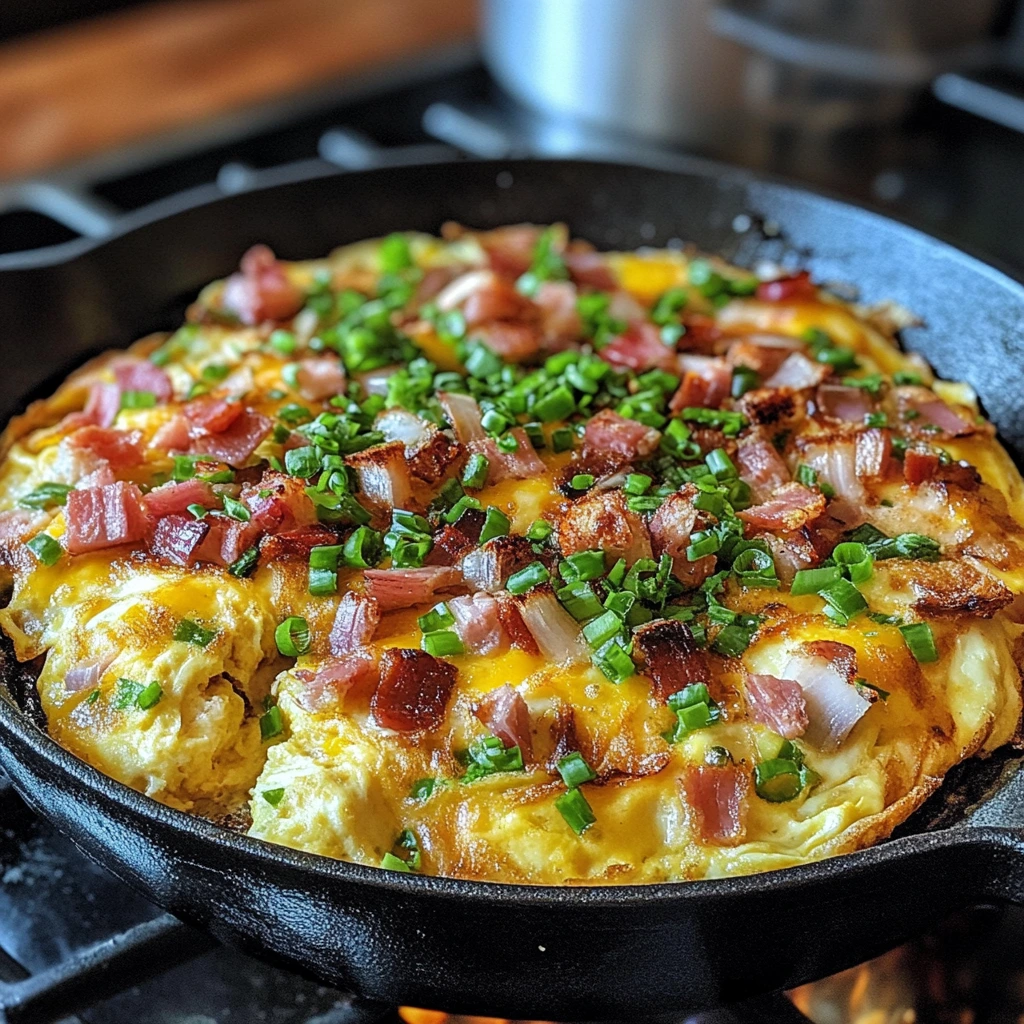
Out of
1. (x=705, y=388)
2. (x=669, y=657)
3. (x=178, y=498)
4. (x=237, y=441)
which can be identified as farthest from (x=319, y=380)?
(x=669, y=657)

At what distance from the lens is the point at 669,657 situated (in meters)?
2.00

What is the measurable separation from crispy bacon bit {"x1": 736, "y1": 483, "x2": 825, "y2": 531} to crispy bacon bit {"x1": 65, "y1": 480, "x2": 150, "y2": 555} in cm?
111

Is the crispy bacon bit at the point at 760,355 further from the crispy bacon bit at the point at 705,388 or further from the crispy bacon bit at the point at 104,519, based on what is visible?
the crispy bacon bit at the point at 104,519

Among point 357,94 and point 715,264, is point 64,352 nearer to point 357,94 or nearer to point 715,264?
point 715,264

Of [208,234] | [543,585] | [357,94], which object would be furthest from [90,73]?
[543,585]

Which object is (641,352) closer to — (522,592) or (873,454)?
(873,454)

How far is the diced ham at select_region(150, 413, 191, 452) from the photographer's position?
8.05 feet

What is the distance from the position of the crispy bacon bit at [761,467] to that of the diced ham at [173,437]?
111cm

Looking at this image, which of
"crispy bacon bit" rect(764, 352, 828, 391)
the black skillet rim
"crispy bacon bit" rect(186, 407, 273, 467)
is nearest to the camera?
the black skillet rim

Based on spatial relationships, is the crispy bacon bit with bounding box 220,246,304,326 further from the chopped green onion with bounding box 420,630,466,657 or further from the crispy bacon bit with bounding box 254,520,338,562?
the chopped green onion with bounding box 420,630,466,657

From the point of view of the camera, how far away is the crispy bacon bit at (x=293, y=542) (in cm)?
219

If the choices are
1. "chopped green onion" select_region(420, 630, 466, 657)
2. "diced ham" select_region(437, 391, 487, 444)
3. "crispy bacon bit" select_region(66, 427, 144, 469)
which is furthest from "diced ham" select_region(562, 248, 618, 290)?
"chopped green onion" select_region(420, 630, 466, 657)

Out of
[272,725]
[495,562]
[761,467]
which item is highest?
[761,467]

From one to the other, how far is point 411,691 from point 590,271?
4.91 feet
